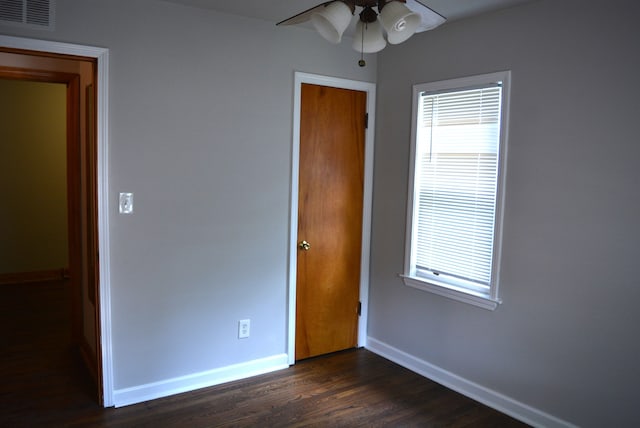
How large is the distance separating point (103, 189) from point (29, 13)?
3.22ft

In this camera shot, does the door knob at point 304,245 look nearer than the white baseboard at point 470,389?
No

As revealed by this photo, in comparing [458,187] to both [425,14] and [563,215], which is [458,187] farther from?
[425,14]

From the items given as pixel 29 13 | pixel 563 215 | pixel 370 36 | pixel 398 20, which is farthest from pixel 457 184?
pixel 29 13

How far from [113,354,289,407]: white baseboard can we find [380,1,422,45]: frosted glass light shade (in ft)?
8.10

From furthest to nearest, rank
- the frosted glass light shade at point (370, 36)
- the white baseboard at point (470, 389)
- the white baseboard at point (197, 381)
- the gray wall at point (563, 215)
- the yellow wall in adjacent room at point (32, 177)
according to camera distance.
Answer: the yellow wall in adjacent room at point (32, 177)
the white baseboard at point (197, 381)
the white baseboard at point (470, 389)
the gray wall at point (563, 215)
the frosted glass light shade at point (370, 36)

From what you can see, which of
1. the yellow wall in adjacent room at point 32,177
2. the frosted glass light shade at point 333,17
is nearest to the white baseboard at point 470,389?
the frosted glass light shade at point 333,17

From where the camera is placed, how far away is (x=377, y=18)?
1.91 m

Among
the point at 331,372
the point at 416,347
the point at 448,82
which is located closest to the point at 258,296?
the point at 331,372

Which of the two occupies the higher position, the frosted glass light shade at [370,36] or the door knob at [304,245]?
the frosted glass light shade at [370,36]

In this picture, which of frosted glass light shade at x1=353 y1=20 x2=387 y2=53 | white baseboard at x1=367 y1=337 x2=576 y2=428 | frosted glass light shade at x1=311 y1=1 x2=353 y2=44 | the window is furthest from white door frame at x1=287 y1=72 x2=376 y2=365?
frosted glass light shade at x1=311 y1=1 x2=353 y2=44

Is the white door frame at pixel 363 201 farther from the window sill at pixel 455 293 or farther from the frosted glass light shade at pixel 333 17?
the frosted glass light shade at pixel 333 17

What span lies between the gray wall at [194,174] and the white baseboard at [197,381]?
0.04 meters

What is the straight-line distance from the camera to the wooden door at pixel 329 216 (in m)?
3.49

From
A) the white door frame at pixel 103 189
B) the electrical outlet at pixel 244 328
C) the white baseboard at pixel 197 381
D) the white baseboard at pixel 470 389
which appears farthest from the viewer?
the electrical outlet at pixel 244 328
